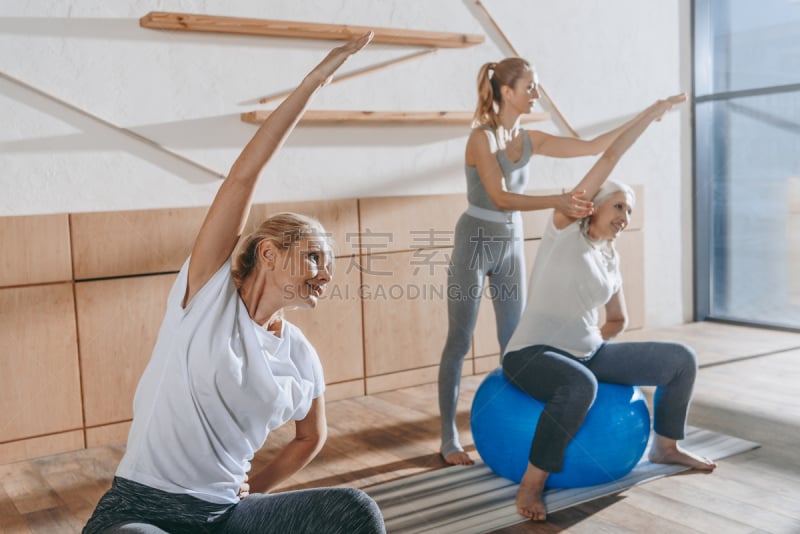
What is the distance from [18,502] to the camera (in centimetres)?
276

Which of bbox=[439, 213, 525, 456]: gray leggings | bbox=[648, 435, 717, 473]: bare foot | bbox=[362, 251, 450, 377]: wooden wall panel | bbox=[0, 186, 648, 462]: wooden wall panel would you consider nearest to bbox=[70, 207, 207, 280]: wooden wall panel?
bbox=[0, 186, 648, 462]: wooden wall panel

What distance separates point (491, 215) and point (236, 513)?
179cm

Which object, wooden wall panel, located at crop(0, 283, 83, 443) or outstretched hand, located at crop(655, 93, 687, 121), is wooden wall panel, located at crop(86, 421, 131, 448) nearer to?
wooden wall panel, located at crop(0, 283, 83, 443)

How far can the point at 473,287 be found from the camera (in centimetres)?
300

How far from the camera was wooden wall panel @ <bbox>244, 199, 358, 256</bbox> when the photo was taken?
3.87m

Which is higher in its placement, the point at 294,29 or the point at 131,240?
the point at 294,29

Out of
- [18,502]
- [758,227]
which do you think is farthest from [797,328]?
[18,502]

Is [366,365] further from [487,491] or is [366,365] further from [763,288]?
[763,288]

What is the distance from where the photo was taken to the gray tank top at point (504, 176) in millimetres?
3029

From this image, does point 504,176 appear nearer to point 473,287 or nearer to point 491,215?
point 491,215

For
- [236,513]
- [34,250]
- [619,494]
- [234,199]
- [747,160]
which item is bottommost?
[619,494]

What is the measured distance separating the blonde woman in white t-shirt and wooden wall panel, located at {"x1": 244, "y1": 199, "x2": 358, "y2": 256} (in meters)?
2.29

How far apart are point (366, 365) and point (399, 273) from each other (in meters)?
0.50

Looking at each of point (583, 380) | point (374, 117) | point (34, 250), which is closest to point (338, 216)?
point (374, 117)
